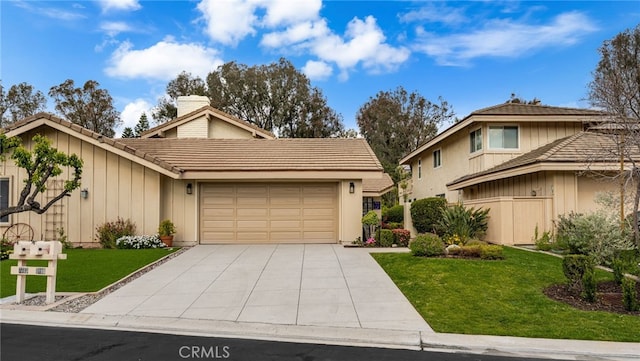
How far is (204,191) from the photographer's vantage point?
15.3 m

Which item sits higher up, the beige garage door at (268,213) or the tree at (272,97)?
the tree at (272,97)

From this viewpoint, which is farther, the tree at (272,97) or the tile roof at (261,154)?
the tree at (272,97)

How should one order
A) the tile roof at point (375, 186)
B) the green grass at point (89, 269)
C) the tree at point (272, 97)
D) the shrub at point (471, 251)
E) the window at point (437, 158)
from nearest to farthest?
the green grass at point (89, 269), the shrub at point (471, 251), the tile roof at point (375, 186), the window at point (437, 158), the tree at point (272, 97)

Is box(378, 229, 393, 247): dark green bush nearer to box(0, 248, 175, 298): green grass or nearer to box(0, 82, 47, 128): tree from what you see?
box(0, 248, 175, 298): green grass

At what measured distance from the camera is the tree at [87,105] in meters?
41.8

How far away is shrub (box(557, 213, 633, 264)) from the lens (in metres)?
9.16

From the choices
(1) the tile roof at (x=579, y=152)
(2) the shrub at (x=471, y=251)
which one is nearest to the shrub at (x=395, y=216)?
Result: (1) the tile roof at (x=579, y=152)

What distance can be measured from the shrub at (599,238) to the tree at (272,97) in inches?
1416

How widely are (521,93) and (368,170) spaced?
31.7 metres

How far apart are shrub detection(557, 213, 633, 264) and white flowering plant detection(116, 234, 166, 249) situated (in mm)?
11989

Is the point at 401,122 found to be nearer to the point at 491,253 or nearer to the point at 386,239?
the point at 386,239

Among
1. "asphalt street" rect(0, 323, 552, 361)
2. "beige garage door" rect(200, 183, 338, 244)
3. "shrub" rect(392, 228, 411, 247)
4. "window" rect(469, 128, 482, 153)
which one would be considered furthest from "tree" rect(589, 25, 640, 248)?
"beige garage door" rect(200, 183, 338, 244)

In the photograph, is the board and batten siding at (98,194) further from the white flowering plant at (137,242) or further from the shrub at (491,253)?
the shrub at (491,253)

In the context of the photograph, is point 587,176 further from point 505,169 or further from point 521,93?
point 521,93
